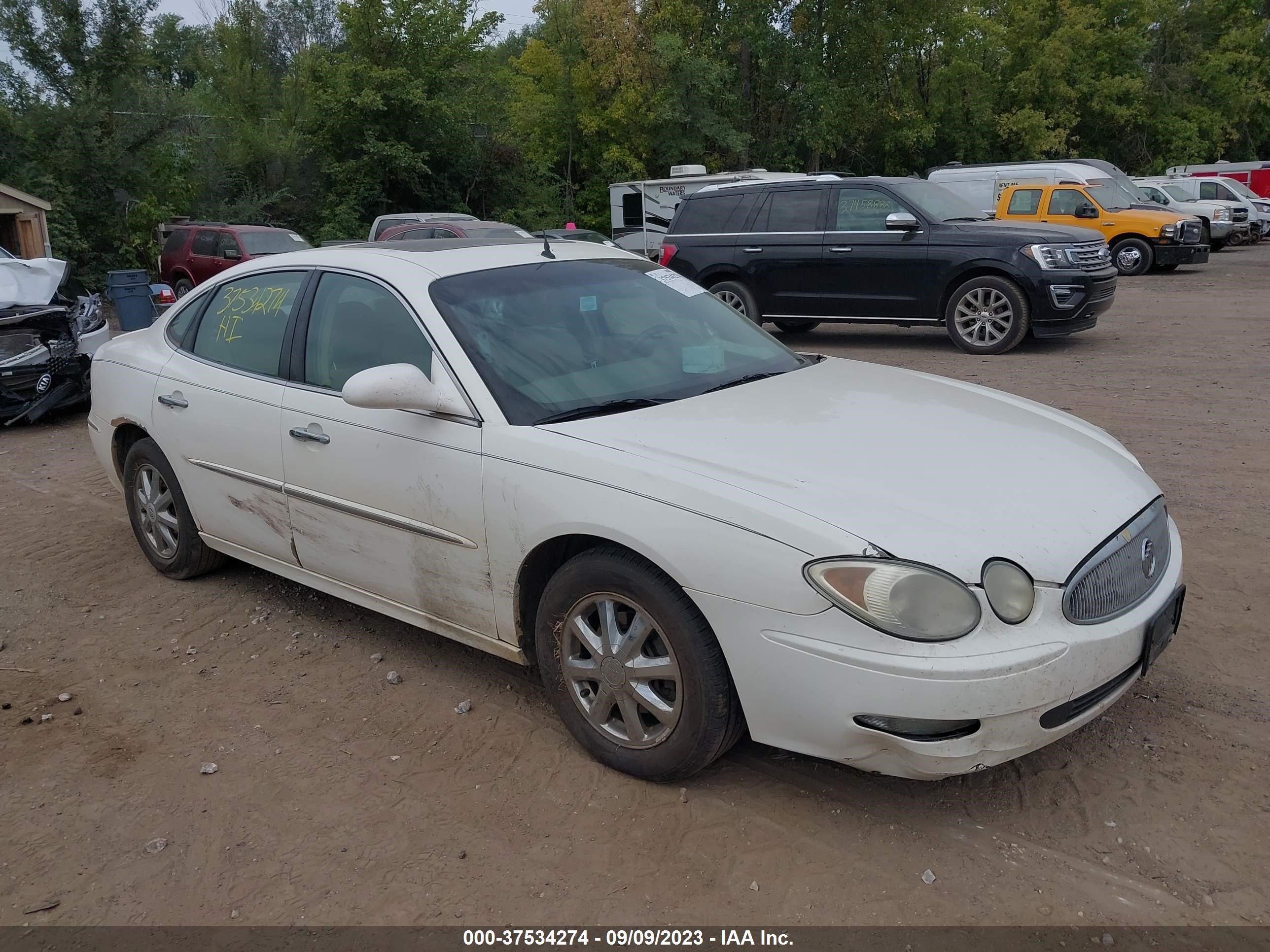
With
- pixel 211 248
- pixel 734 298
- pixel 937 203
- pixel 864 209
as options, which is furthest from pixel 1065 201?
pixel 211 248

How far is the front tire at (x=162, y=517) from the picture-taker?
16.1 ft

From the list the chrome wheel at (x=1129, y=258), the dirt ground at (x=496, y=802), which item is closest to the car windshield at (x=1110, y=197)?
the chrome wheel at (x=1129, y=258)

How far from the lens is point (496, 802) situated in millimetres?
3240

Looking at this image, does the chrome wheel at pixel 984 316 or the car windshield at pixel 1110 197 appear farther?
the car windshield at pixel 1110 197

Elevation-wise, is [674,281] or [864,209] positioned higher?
[864,209]

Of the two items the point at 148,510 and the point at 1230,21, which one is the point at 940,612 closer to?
the point at 148,510

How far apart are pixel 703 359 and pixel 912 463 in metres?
1.17

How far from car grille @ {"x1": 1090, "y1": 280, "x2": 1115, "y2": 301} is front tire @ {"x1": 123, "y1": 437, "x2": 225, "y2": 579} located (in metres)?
9.28

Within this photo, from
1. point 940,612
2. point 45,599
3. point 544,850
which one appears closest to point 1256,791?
point 940,612

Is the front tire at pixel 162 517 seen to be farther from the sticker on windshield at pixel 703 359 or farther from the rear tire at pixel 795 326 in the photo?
the rear tire at pixel 795 326

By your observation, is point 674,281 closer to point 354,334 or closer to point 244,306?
point 354,334

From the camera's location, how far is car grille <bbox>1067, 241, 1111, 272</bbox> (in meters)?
10.7

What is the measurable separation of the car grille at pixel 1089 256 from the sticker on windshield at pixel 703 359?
7.93m

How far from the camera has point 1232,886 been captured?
Result: 271 cm
